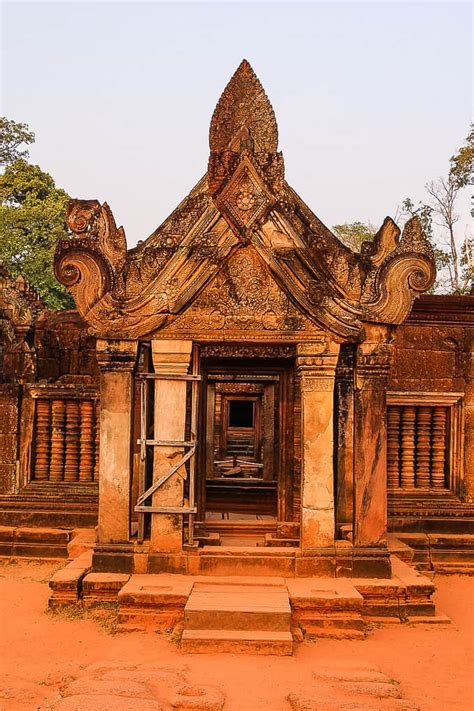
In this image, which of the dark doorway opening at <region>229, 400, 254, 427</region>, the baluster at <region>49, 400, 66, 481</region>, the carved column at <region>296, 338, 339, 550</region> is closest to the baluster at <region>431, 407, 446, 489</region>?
the carved column at <region>296, 338, 339, 550</region>

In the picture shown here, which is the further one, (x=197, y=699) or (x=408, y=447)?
(x=408, y=447)

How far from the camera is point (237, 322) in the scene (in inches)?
299

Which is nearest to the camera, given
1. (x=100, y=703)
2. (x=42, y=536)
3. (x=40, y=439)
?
(x=100, y=703)

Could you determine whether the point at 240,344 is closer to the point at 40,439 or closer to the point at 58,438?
the point at 58,438

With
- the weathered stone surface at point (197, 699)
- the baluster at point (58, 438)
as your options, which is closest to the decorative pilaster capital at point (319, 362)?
the weathered stone surface at point (197, 699)

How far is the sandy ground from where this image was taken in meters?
5.49

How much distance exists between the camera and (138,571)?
7.54 metres

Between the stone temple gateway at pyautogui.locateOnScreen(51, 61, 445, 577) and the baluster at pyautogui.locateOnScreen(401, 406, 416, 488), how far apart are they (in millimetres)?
3240

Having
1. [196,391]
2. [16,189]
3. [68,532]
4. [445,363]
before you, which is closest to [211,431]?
[68,532]

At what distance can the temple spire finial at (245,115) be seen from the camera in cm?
782

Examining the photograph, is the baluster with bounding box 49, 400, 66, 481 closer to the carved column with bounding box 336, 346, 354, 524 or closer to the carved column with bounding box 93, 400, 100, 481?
the carved column with bounding box 93, 400, 100, 481

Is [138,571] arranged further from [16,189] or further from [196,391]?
[16,189]

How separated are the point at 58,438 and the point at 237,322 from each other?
4672 millimetres

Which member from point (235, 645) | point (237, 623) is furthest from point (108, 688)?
point (237, 623)
